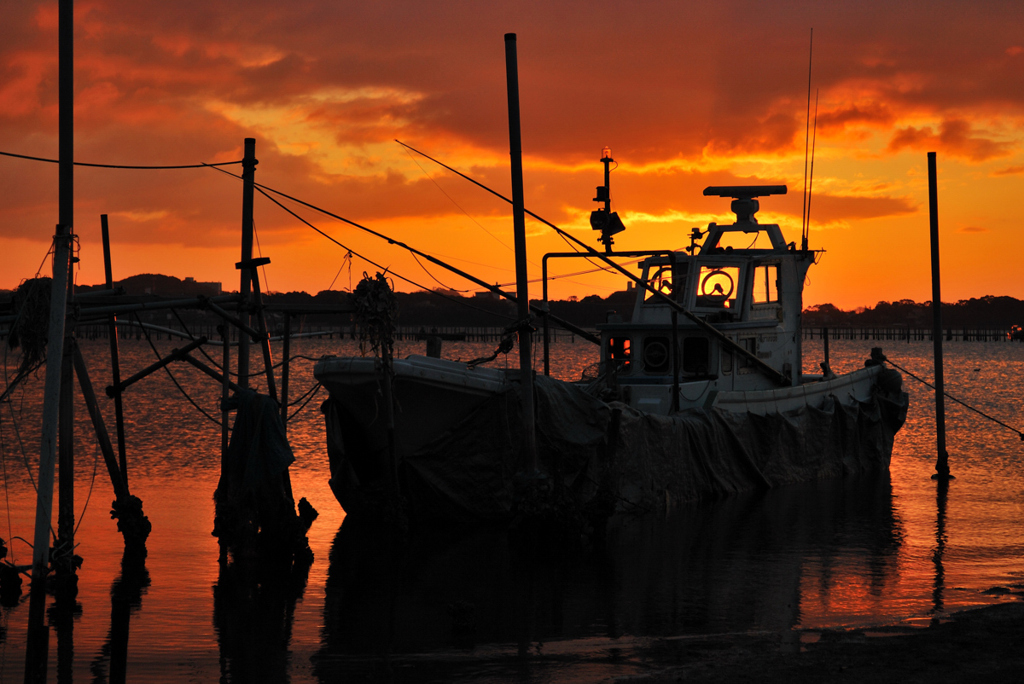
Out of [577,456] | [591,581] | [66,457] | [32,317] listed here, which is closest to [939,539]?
[577,456]

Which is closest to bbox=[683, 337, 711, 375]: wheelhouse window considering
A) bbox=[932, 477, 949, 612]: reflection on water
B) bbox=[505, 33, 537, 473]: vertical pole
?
bbox=[932, 477, 949, 612]: reflection on water

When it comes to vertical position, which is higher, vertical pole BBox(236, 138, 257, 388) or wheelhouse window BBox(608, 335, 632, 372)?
vertical pole BBox(236, 138, 257, 388)

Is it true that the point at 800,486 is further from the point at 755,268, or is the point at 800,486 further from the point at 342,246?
the point at 342,246

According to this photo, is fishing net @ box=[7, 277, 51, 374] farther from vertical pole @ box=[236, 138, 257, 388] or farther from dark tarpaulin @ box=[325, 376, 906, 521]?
dark tarpaulin @ box=[325, 376, 906, 521]

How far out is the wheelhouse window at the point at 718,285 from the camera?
73.5 feet

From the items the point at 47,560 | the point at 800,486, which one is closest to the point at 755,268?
the point at 800,486

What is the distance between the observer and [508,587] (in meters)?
14.0

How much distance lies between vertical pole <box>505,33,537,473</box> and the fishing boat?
599 mm

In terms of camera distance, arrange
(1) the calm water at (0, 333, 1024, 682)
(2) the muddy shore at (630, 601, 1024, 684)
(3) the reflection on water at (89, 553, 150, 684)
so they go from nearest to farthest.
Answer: (2) the muddy shore at (630, 601, 1024, 684)
(3) the reflection on water at (89, 553, 150, 684)
(1) the calm water at (0, 333, 1024, 682)

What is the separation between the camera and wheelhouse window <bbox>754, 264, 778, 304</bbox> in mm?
22891

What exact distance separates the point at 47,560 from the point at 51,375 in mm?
2144

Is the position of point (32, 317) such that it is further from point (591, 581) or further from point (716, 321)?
point (716, 321)

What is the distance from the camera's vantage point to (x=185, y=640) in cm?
1127

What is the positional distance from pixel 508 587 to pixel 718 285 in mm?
10573
